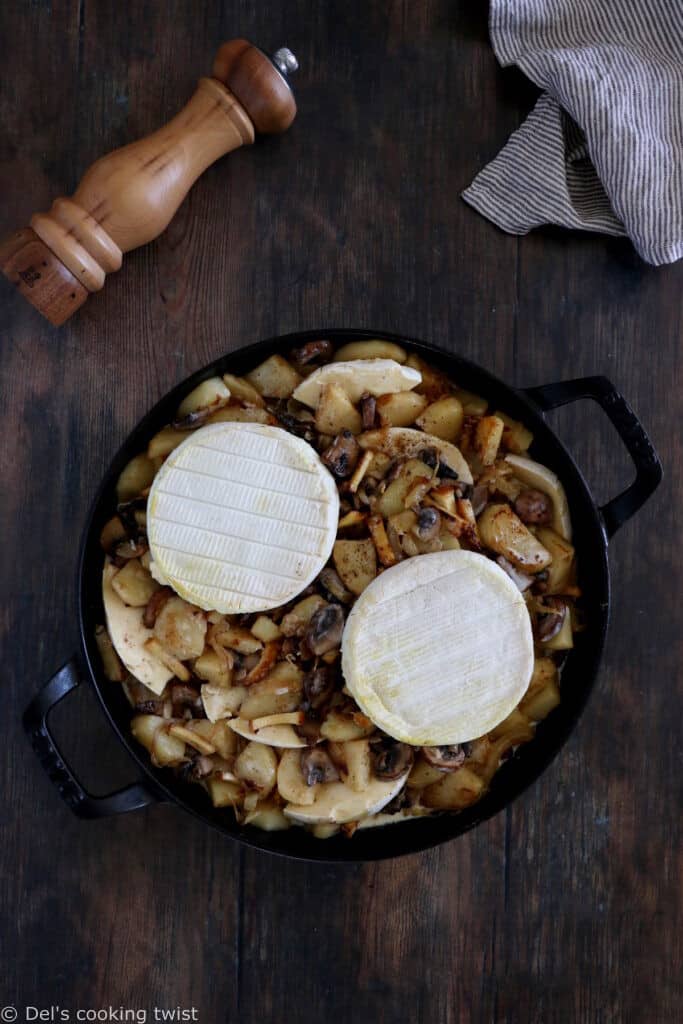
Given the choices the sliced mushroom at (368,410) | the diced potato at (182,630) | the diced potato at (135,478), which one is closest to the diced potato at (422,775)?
the diced potato at (182,630)

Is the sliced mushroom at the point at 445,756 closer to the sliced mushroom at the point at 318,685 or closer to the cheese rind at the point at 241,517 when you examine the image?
the sliced mushroom at the point at 318,685

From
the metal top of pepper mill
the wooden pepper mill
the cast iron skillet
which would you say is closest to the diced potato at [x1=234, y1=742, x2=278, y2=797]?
the cast iron skillet

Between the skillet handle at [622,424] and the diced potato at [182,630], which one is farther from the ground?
the diced potato at [182,630]

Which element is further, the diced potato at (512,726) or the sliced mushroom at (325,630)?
the diced potato at (512,726)

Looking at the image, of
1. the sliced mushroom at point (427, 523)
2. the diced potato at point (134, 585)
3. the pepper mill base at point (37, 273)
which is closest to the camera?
the sliced mushroom at point (427, 523)

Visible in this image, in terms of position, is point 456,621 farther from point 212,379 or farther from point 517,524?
point 212,379

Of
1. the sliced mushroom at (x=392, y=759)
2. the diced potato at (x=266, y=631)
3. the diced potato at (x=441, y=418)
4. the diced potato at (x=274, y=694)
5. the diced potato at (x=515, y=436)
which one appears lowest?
the sliced mushroom at (x=392, y=759)

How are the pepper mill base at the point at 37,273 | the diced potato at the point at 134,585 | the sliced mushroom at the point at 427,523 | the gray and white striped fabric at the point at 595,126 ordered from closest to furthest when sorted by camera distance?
the sliced mushroom at the point at 427,523
the diced potato at the point at 134,585
the pepper mill base at the point at 37,273
the gray and white striped fabric at the point at 595,126

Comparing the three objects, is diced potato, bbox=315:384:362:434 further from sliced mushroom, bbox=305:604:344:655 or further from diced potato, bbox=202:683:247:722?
diced potato, bbox=202:683:247:722
